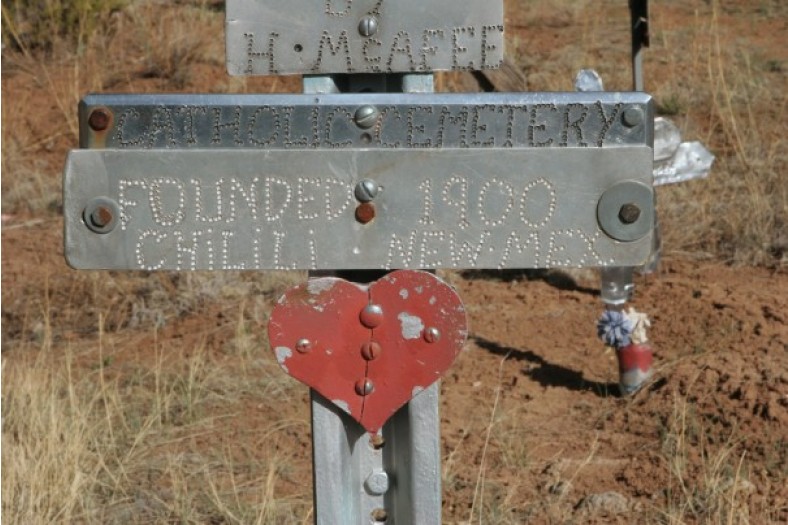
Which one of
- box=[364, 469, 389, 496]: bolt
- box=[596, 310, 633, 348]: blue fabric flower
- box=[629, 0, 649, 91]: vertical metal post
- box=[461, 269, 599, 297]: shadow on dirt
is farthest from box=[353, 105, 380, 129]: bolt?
box=[461, 269, 599, 297]: shadow on dirt

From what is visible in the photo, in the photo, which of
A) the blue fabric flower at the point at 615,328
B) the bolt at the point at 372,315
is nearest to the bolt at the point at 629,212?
the bolt at the point at 372,315

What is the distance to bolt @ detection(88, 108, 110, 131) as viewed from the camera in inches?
80.3

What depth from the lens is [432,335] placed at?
218 centimetres

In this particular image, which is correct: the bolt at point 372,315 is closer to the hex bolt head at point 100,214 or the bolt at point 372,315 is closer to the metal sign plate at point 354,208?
the metal sign plate at point 354,208

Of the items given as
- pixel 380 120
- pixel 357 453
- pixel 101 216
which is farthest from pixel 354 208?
pixel 357 453

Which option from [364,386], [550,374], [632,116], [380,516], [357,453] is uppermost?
[632,116]

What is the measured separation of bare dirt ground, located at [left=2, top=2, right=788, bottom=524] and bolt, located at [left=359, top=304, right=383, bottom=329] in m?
1.67

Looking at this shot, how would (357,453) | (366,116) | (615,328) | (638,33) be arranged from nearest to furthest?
(366,116) → (357,453) → (615,328) → (638,33)

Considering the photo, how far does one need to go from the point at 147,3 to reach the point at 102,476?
28.6 feet

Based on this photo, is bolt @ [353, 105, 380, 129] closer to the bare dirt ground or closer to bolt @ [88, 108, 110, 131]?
bolt @ [88, 108, 110, 131]

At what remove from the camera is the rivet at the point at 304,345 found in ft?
7.14

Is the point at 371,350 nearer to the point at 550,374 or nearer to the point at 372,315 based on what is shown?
the point at 372,315

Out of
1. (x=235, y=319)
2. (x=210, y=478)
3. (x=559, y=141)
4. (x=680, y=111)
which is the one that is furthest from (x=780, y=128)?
(x=559, y=141)

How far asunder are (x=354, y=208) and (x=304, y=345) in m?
0.27
